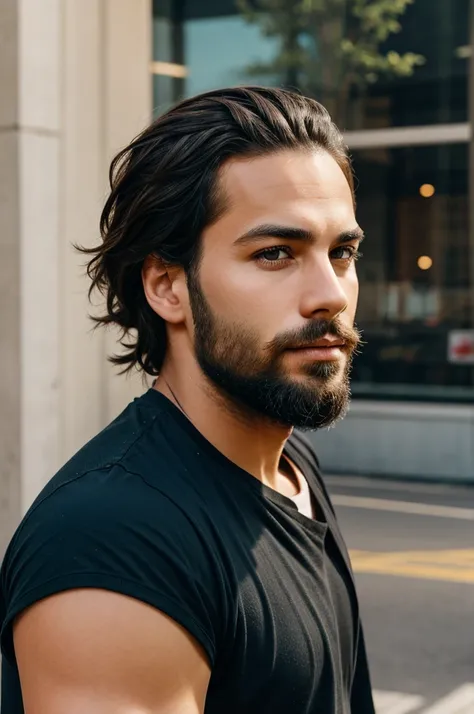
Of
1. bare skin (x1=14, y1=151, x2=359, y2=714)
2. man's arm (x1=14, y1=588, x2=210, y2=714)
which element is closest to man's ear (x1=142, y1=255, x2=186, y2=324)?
bare skin (x1=14, y1=151, x2=359, y2=714)

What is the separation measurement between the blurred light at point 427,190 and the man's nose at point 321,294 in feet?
35.8

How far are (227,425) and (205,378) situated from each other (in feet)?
0.25

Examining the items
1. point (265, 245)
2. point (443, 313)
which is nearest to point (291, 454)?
point (265, 245)

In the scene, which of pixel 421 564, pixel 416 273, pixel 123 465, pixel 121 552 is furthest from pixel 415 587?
pixel 121 552

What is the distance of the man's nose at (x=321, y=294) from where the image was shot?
1613 millimetres

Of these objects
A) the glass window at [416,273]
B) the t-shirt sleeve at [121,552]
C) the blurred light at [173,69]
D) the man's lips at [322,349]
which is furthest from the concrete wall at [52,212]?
the glass window at [416,273]

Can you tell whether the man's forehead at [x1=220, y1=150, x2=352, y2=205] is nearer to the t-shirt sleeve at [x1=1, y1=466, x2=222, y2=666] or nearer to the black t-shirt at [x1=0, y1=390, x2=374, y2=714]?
the black t-shirt at [x1=0, y1=390, x2=374, y2=714]

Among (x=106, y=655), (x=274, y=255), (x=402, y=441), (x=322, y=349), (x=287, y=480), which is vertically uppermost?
(x=274, y=255)

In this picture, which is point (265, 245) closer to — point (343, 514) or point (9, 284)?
point (9, 284)

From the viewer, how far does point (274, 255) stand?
162cm

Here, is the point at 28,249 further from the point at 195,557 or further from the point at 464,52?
the point at 464,52

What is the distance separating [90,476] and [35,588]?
17 cm

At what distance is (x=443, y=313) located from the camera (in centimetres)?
1212

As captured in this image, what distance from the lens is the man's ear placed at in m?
1.74
